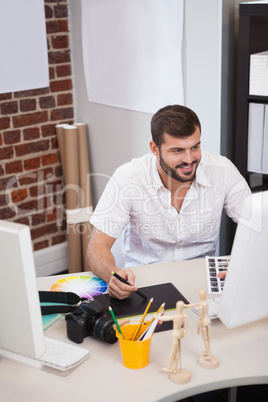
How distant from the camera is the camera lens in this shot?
160 cm

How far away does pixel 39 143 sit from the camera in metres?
3.48

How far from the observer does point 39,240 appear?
3631 mm

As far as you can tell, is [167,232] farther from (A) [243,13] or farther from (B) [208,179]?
(A) [243,13]

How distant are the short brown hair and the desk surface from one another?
0.79 metres

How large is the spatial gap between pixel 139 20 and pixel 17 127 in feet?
3.09

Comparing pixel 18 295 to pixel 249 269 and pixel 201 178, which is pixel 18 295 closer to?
pixel 249 269

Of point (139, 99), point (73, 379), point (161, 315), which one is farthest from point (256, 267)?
point (139, 99)

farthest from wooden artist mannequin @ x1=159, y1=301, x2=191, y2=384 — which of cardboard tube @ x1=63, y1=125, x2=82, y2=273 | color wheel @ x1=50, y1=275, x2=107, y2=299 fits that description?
cardboard tube @ x1=63, y1=125, x2=82, y2=273

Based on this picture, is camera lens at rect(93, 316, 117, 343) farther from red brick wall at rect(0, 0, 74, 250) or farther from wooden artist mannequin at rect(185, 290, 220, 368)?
red brick wall at rect(0, 0, 74, 250)

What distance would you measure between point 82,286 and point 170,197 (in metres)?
0.59

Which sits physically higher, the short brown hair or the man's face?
the short brown hair

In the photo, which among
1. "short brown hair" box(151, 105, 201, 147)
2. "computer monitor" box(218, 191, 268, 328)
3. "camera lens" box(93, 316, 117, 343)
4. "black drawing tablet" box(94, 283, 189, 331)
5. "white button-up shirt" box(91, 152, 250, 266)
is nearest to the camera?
"computer monitor" box(218, 191, 268, 328)

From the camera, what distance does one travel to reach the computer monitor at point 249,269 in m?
1.38

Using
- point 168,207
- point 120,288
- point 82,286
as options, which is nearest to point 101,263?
point 82,286
